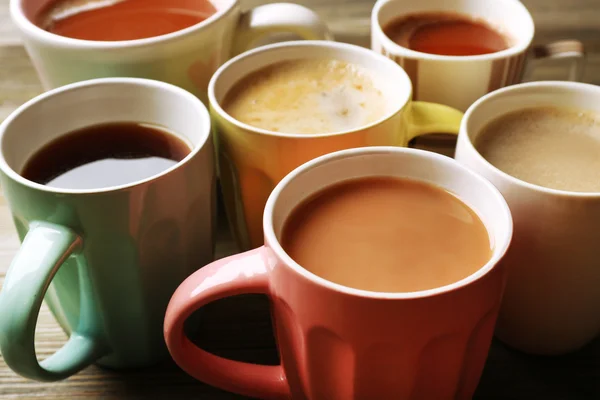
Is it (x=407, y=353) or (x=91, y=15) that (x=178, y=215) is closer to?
(x=407, y=353)

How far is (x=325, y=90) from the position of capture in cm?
65


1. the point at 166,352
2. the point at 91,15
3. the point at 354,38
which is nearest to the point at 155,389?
the point at 166,352

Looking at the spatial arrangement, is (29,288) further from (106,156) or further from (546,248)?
(546,248)

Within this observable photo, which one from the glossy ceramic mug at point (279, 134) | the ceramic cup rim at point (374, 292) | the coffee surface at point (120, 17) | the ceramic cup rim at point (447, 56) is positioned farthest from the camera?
the coffee surface at point (120, 17)

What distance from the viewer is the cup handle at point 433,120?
1.95 ft

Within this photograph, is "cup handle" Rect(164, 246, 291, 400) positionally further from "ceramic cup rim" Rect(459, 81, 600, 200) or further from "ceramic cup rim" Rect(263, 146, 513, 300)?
"ceramic cup rim" Rect(459, 81, 600, 200)

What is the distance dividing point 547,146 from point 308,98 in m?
0.22

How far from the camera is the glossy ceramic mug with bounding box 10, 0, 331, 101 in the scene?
603 millimetres

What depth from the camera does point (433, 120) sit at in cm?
60

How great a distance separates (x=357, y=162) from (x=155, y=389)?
0.25 metres

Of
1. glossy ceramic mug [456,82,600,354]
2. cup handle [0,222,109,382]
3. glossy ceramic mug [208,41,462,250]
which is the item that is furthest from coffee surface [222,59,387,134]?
cup handle [0,222,109,382]

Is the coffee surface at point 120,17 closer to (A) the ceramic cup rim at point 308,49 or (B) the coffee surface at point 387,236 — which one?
(A) the ceramic cup rim at point 308,49

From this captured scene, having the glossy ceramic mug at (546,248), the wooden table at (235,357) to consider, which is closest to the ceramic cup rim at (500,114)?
the glossy ceramic mug at (546,248)

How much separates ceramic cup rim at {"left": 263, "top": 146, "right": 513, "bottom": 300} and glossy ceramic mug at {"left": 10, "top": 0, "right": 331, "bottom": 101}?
0.22 metres
